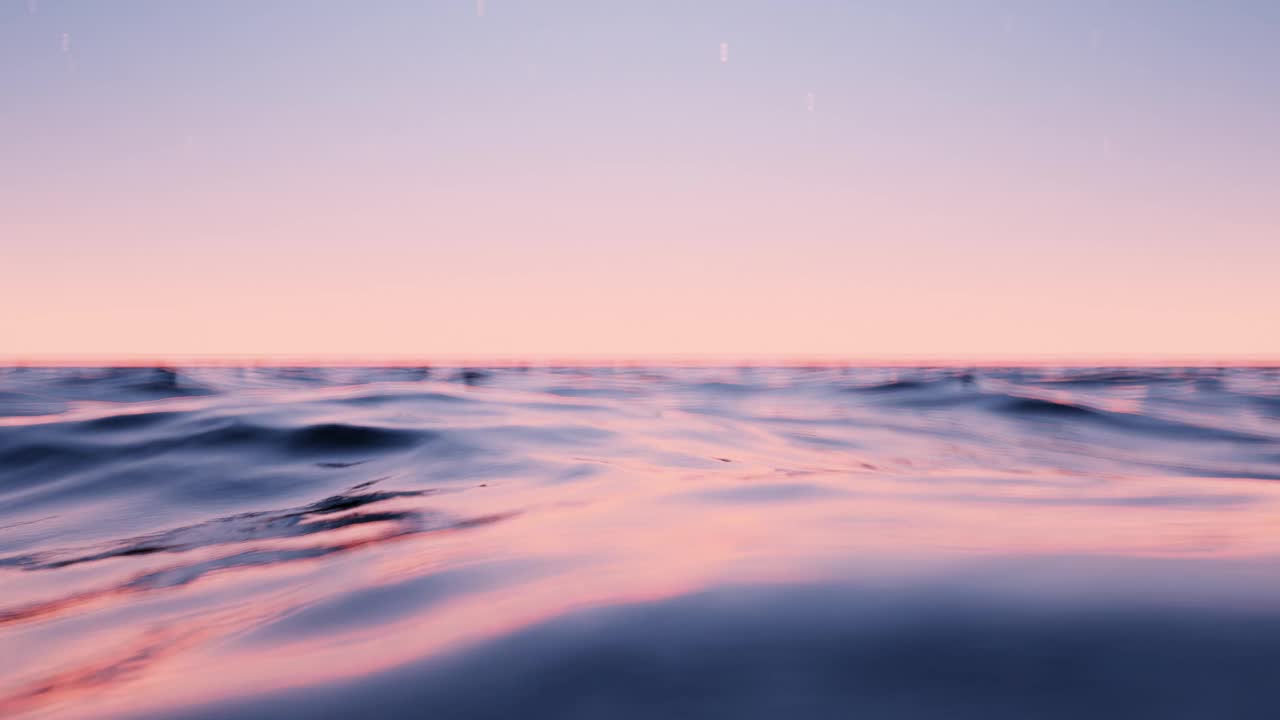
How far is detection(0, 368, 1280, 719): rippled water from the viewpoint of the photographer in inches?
38.4

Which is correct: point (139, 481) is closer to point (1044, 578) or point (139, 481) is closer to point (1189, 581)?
point (1044, 578)

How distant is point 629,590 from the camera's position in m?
1.43

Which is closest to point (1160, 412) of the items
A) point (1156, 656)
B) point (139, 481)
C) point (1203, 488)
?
point (1203, 488)

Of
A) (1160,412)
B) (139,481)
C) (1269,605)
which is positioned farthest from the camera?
(1160,412)

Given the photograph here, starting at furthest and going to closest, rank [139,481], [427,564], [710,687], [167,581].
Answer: [139,481], [167,581], [427,564], [710,687]

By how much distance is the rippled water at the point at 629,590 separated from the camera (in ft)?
3.20

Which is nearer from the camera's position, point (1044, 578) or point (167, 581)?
point (1044, 578)

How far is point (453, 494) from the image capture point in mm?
3049

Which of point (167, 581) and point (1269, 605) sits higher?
point (1269, 605)

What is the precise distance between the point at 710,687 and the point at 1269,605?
982 millimetres

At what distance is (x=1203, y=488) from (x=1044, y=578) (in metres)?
2.06

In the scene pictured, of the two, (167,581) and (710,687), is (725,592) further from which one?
(167,581)

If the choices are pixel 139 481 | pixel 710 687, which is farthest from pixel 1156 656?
pixel 139 481

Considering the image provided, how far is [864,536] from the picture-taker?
6.23 ft
